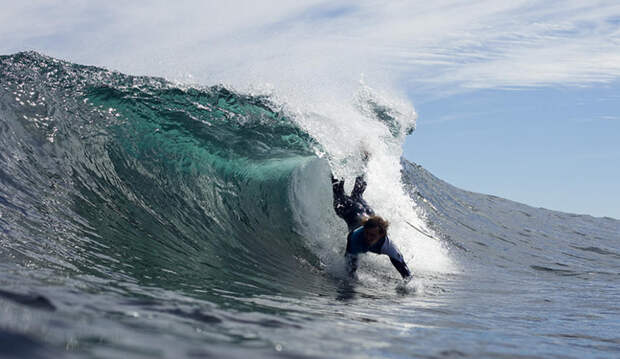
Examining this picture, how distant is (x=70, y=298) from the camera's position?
11.2ft

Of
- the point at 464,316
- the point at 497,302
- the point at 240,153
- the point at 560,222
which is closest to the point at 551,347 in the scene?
the point at 464,316

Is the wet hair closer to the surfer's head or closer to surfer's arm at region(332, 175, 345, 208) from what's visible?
the surfer's head

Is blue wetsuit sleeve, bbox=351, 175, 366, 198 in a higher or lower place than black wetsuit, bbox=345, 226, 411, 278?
higher

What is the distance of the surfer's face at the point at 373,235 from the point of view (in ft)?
21.1

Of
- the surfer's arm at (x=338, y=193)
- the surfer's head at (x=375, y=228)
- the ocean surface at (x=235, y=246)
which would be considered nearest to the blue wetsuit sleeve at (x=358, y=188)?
the surfer's arm at (x=338, y=193)

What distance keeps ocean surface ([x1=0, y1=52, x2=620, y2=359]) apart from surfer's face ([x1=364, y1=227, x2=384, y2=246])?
0.52m

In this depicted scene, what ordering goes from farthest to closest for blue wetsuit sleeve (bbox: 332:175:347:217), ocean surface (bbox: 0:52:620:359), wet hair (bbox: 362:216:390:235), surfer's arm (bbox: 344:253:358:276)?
blue wetsuit sleeve (bbox: 332:175:347:217)
surfer's arm (bbox: 344:253:358:276)
wet hair (bbox: 362:216:390:235)
ocean surface (bbox: 0:52:620:359)

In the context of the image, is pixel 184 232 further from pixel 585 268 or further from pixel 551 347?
pixel 585 268

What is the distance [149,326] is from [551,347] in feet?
9.05

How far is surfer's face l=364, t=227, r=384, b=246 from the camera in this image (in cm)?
644

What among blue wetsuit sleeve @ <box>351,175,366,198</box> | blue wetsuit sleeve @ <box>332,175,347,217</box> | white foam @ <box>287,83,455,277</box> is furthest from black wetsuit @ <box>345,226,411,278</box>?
blue wetsuit sleeve @ <box>351,175,366,198</box>

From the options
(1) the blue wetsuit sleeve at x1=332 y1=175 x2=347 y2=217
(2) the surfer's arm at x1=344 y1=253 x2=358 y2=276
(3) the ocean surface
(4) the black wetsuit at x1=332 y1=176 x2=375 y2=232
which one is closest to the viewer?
(3) the ocean surface

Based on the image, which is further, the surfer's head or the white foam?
the white foam

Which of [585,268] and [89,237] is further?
[585,268]
